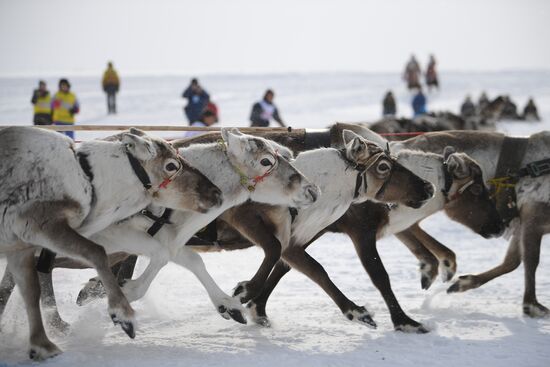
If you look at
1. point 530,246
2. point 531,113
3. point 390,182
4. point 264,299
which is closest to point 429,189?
point 390,182

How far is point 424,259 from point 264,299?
1.98m

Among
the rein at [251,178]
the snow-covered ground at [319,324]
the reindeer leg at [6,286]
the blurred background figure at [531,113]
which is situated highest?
the rein at [251,178]

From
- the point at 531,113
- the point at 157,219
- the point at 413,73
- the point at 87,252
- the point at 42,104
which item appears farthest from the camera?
the point at 413,73

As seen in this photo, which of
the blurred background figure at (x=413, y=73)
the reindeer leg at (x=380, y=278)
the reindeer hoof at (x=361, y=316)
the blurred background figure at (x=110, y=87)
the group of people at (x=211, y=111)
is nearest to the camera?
the reindeer hoof at (x=361, y=316)

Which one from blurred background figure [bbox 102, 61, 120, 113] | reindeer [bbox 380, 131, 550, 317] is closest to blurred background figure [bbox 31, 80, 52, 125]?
blurred background figure [bbox 102, 61, 120, 113]

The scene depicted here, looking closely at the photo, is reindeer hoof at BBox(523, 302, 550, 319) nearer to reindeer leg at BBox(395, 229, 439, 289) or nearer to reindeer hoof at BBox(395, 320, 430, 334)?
reindeer leg at BBox(395, 229, 439, 289)

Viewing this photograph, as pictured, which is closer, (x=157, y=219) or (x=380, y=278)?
(x=157, y=219)

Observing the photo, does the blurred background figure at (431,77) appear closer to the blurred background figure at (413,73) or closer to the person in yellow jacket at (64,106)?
the blurred background figure at (413,73)

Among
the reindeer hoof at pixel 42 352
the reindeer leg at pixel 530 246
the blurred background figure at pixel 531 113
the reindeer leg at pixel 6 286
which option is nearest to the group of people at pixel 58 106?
the reindeer leg at pixel 6 286

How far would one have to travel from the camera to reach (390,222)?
24.2 feet

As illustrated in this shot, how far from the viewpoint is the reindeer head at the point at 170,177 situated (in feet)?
19.3

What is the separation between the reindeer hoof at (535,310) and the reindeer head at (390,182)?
148 centimetres

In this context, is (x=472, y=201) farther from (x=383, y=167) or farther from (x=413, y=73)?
(x=413, y=73)

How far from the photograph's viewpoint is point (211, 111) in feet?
45.4
